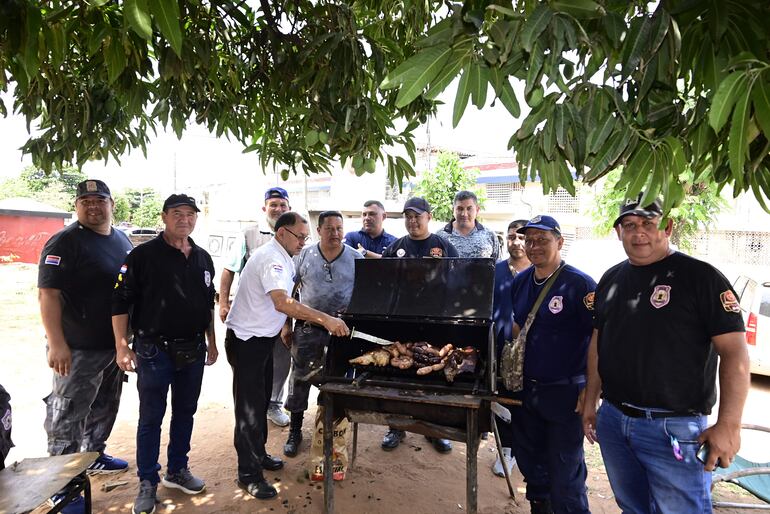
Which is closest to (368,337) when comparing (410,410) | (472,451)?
(410,410)

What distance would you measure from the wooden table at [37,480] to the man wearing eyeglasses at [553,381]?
8.11 ft

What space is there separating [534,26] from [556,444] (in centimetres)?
241

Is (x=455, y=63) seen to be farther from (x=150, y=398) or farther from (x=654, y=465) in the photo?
(x=150, y=398)

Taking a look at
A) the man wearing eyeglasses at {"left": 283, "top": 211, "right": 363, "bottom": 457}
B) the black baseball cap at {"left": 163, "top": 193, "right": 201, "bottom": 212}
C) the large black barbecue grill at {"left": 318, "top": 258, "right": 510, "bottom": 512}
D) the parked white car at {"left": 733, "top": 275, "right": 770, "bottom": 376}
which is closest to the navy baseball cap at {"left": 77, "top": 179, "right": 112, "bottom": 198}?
the black baseball cap at {"left": 163, "top": 193, "right": 201, "bottom": 212}

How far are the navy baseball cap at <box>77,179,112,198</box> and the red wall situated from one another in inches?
860

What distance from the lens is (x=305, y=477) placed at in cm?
367

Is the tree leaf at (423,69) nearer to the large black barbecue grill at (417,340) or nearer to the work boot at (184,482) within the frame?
the large black barbecue grill at (417,340)

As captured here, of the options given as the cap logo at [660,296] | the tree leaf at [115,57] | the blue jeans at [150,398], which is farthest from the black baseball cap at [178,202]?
the cap logo at [660,296]

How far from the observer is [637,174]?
4.21 ft

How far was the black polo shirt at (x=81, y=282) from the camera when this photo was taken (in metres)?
3.17

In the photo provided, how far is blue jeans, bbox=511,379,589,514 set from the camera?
2.71 metres

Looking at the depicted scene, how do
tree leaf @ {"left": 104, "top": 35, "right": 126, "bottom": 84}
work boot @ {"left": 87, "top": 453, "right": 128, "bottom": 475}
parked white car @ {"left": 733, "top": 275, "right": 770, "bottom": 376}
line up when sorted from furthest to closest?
parked white car @ {"left": 733, "top": 275, "right": 770, "bottom": 376} < work boot @ {"left": 87, "top": 453, "right": 128, "bottom": 475} < tree leaf @ {"left": 104, "top": 35, "right": 126, "bottom": 84}

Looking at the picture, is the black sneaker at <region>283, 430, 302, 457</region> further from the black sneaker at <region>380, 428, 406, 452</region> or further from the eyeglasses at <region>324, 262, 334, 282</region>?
the eyeglasses at <region>324, 262, 334, 282</region>

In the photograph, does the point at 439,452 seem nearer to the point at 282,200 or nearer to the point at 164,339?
the point at 164,339
